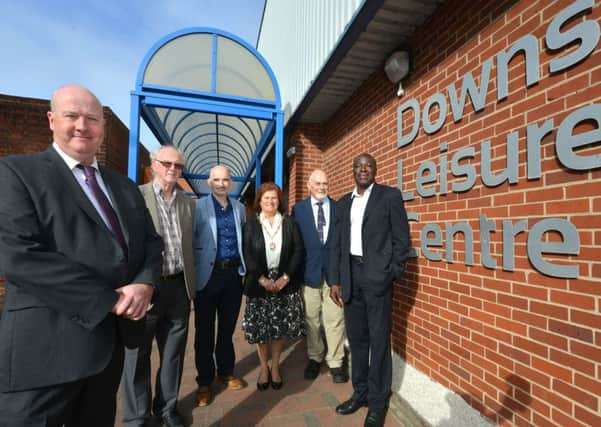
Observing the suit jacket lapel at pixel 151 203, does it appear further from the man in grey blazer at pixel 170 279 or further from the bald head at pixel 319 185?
the bald head at pixel 319 185

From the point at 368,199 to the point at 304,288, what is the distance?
4.11 feet

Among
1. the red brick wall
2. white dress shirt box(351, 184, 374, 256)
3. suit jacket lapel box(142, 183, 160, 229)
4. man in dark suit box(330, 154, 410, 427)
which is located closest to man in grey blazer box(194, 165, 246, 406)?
suit jacket lapel box(142, 183, 160, 229)

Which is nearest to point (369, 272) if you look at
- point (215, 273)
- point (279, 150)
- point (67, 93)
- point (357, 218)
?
point (357, 218)

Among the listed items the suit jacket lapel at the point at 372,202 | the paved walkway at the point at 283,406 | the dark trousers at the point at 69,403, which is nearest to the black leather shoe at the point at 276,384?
the paved walkway at the point at 283,406

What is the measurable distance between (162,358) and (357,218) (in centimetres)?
188

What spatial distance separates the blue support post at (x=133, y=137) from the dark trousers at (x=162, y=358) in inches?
73.7

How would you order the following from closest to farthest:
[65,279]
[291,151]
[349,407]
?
[65,279], [349,407], [291,151]

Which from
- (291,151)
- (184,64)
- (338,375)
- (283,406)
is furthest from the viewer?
(291,151)

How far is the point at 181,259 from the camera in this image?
2186 millimetres

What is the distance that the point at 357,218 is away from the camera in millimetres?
2387

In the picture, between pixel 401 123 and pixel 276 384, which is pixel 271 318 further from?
pixel 401 123

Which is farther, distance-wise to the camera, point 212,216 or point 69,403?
point 212,216

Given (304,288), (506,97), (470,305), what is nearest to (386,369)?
(470,305)

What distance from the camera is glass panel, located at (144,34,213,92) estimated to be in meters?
3.62
